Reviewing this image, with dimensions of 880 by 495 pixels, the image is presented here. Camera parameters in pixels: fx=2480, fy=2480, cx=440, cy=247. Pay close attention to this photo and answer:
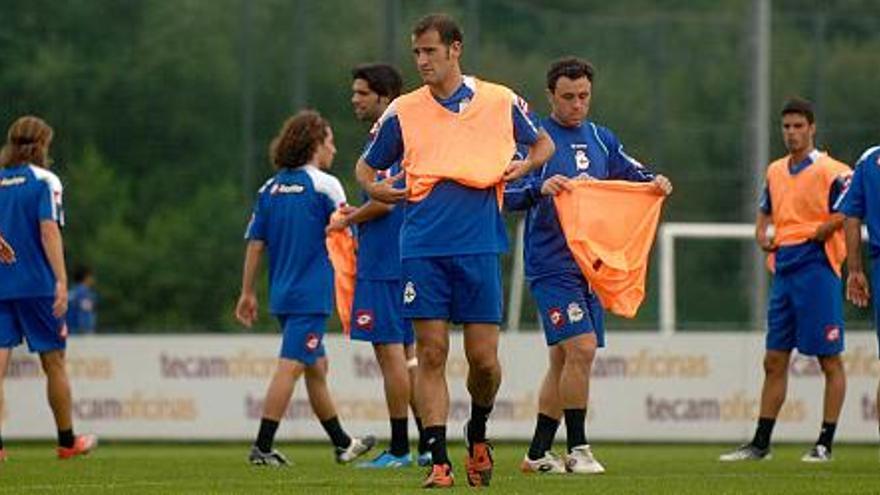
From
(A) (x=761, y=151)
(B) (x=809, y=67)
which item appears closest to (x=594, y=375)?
(A) (x=761, y=151)

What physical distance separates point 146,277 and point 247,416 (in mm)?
8446

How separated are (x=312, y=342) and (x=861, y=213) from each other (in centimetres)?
372

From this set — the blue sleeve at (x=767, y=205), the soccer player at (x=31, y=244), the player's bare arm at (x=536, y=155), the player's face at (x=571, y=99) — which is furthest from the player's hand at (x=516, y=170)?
the soccer player at (x=31, y=244)

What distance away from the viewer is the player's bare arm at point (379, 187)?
12.9m

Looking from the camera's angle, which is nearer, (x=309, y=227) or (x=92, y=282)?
(x=309, y=227)

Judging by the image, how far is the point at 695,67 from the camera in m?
32.6

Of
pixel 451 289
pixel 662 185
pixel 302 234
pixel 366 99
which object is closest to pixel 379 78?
pixel 366 99

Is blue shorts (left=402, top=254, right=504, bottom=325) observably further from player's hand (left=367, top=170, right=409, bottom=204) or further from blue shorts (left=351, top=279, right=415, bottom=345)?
blue shorts (left=351, top=279, right=415, bottom=345)

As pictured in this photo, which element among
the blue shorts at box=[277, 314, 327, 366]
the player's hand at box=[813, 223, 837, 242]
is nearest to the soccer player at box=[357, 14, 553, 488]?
the blue shorts at box=[277, 314, 327, 366]

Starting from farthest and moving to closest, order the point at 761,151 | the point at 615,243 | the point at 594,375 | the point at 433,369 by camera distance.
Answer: the point at 761,151 → the point at 594,375 → the point at 615,243 → the point at 433,369

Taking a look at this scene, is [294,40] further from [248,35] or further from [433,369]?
[433,369]

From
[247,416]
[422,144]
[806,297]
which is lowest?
[247,416]

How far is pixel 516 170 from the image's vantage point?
13039 mm

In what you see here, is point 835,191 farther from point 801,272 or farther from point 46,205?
point 46,205
